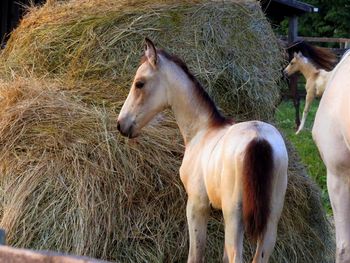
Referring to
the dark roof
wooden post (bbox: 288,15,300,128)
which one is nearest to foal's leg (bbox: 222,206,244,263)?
wooden post (bbox: 288,15,300,128)

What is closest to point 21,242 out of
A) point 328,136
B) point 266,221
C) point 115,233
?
point 115,233

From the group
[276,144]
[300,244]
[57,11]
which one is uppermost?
[276,144]

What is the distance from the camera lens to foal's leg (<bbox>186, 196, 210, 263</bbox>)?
14.5 feet

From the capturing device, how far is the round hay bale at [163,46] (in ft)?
19.1

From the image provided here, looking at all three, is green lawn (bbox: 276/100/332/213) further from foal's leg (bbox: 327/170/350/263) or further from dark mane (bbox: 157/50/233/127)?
foal's leg (bbox: 327/170/350/263)

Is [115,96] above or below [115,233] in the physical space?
above

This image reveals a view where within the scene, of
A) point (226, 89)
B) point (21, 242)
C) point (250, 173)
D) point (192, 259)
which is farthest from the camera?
point (226, 89)

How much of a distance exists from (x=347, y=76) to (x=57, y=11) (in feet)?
10.7

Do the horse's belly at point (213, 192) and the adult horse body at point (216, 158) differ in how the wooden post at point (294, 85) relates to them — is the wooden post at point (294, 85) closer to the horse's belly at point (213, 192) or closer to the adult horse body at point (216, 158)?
the adult horse body at point (216, 158)

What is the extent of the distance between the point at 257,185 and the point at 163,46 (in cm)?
227

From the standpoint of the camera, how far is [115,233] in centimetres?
497

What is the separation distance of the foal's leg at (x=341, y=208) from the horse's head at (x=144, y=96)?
1.20 metres

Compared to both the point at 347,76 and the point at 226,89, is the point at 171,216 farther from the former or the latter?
the point at 347,76

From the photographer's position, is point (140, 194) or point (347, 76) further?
point (140, 194)
